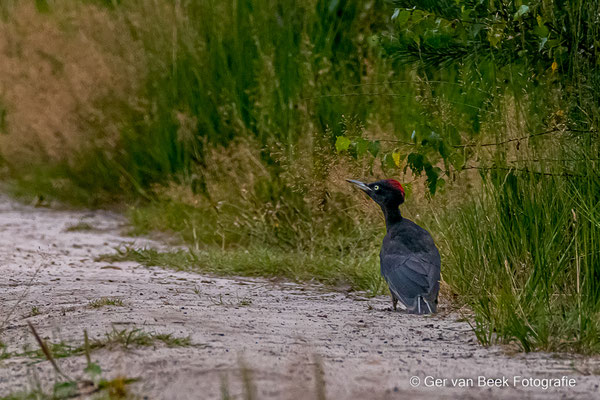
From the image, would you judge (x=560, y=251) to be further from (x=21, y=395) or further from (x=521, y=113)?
(x=21, y=395)

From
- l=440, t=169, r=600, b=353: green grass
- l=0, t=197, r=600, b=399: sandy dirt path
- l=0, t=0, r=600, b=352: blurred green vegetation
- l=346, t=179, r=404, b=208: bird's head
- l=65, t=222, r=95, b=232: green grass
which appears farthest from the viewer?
l=65, t=222, r=95, b=232: green grass

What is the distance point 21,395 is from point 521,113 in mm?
2718

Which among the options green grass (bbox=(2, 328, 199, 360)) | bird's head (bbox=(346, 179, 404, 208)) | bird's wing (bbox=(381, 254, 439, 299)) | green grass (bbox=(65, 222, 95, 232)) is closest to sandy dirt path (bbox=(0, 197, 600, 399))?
green grass (bbox=(2, 328, 199, 360))

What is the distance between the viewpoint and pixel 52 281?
5.00 m

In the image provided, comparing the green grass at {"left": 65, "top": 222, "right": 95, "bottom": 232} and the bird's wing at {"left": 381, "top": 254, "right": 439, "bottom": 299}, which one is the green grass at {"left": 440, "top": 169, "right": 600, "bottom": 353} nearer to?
the bird's wing at {"left": 381, "top": 254, "right": 439, "bottom": 299}

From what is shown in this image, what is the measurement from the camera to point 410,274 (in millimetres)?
4195

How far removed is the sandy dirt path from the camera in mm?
2711

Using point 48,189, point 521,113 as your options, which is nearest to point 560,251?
point 521,113

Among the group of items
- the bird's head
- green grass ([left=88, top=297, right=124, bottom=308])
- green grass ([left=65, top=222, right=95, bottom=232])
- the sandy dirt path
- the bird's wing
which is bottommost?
the sandy dirt path

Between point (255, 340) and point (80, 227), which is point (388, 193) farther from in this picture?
point (80, 227)

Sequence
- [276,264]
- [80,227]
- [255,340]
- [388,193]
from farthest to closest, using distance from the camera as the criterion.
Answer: [80,227]
[276,264]
[388,193]
[255,340]

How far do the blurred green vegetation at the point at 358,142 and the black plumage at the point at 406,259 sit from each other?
0.15 m

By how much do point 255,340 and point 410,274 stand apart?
1088 mm

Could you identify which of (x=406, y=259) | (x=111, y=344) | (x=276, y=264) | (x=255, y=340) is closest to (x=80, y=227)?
(x=276, y=264)
